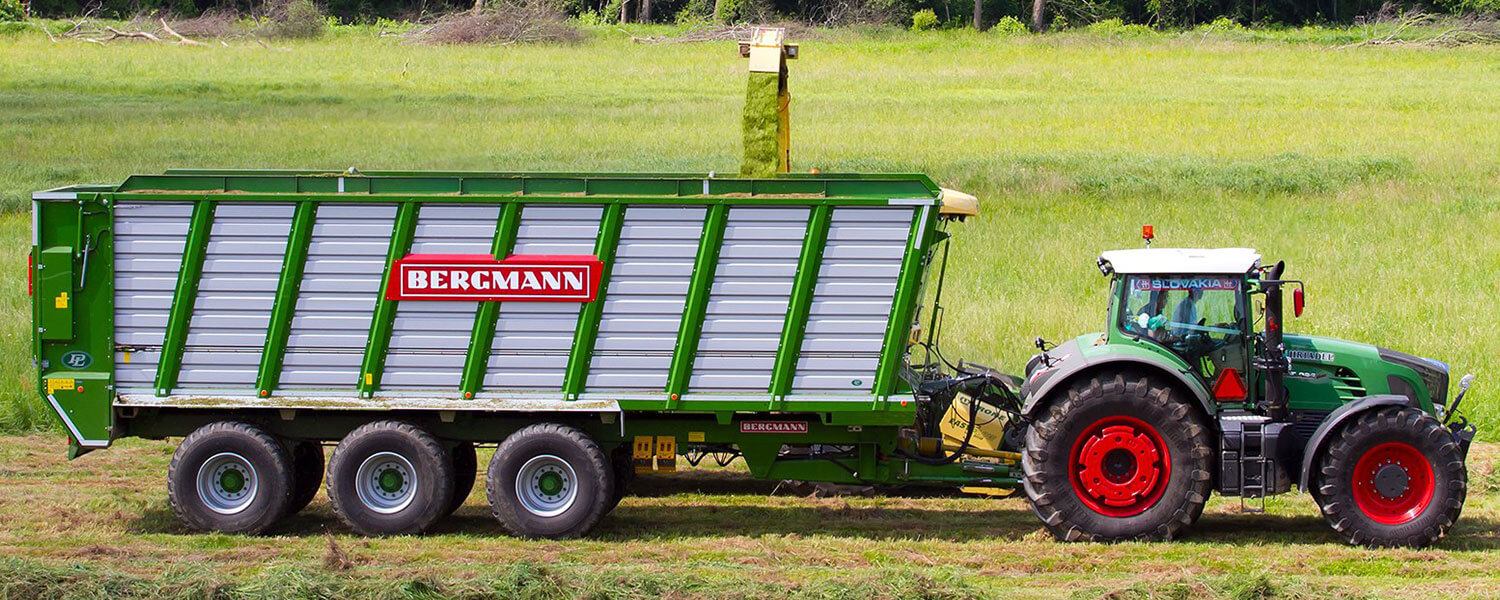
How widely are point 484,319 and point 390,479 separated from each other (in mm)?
1331

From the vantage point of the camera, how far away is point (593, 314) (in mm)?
10383

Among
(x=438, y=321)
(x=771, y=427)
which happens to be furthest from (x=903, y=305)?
(x=438, y=321)

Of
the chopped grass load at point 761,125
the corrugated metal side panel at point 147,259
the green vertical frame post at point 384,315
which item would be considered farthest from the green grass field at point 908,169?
the chopped grass load at point 761,125

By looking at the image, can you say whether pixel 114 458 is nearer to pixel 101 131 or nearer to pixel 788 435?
pixel 788 435

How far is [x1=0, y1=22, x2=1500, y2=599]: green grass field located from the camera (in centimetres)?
973

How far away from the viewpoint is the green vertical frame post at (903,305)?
1023 cm

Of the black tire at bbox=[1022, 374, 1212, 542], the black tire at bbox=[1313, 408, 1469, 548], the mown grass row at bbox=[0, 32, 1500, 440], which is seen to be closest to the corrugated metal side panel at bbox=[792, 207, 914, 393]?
the black tire at bbox=[1022, 374, 1212, 542]

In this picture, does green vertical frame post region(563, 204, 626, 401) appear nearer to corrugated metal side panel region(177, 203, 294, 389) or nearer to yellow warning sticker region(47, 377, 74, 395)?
corrugated metal side panel region(177, 203, 294, 389)

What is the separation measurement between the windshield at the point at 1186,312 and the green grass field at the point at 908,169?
4.50 ft

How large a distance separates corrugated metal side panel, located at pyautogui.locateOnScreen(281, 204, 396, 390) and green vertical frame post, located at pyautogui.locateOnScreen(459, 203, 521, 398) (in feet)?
2.27

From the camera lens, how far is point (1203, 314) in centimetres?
Answer: 1054

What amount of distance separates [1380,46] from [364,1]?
38224 millimetres

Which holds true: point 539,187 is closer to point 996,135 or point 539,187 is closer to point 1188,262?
point 1188,262

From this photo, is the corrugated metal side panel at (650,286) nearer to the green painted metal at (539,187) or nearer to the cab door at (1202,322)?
the green painted metal at (539,187)
